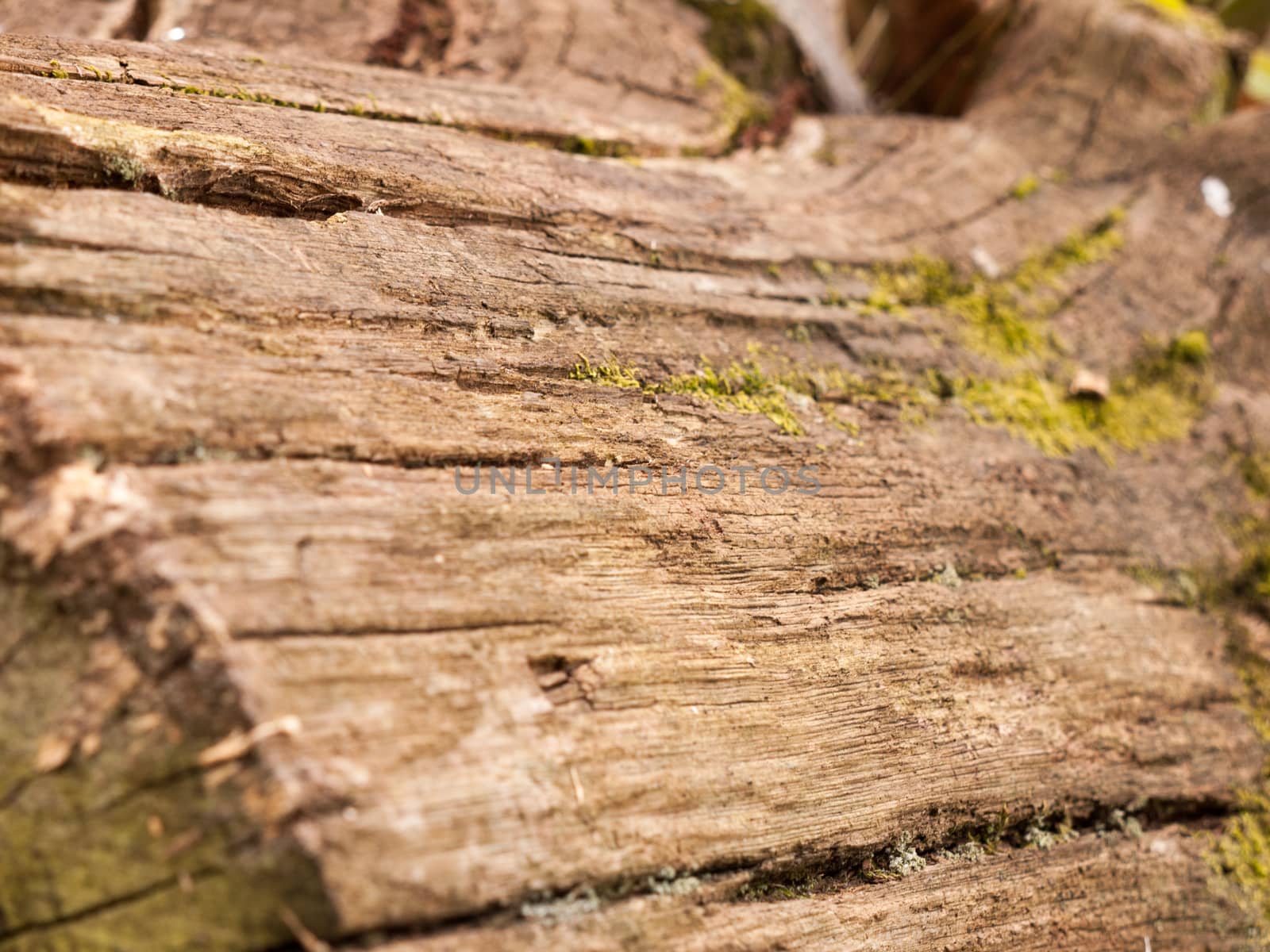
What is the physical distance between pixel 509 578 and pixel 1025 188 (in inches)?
132

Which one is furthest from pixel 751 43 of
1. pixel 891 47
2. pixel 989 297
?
pixel 891 47

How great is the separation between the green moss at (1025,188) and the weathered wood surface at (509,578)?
1053mm

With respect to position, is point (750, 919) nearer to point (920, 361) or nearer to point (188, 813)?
point (188, 813)

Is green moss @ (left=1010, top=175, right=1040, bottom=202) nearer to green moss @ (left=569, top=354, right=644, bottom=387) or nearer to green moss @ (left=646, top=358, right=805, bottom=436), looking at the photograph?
green moss @ (left=646, top=358, right=805, bottom=436)

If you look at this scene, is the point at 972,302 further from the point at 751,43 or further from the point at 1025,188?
the point at 751,43

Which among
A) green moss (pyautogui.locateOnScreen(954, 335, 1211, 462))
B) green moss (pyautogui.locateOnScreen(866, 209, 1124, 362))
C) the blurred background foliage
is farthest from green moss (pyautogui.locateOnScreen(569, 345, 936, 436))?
the blurred background foliage

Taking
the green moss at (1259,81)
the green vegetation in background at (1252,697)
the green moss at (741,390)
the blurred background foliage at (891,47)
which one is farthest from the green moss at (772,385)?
the green moss at (1259,81)

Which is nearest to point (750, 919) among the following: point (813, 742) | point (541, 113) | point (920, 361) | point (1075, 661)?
point (813, 742)

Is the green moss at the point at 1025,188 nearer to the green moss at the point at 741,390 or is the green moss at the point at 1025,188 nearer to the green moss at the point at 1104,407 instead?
the green moss at the point at 1104,407

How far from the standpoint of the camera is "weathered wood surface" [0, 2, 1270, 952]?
140 centimetres

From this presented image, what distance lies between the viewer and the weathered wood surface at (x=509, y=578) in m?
1.40

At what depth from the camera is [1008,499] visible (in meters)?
2.66

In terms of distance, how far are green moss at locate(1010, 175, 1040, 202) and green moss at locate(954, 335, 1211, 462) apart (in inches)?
37.2

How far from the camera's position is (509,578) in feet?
5.68
